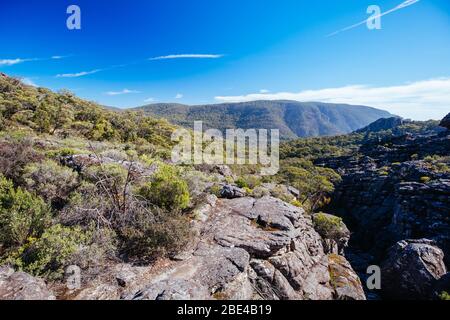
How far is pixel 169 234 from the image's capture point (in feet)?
22.7

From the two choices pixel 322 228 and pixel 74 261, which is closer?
pixel 74 261

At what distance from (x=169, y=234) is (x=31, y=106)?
24.7 meters

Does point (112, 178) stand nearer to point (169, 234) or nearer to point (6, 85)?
point (169, 234)

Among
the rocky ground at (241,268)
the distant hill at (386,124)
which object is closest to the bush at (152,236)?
the rocky ground at (241,268)

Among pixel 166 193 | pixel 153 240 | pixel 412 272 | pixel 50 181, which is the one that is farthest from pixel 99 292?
pixel 412 272

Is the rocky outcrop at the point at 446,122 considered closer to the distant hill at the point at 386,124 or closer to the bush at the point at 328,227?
the bush at the point at 328,227

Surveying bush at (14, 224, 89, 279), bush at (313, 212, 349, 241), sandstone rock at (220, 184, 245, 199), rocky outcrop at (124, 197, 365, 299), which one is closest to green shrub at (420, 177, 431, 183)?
bush at (313, 212, 349, 241)

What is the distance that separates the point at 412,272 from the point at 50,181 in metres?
18.7

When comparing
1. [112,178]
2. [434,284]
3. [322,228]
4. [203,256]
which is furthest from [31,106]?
[434,284]

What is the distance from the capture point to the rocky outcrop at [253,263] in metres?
5.89

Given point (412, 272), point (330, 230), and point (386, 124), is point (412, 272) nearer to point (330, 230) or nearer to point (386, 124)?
point (330, 230)

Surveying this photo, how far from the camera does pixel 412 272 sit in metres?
15.3

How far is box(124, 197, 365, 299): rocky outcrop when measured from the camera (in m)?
5.89
